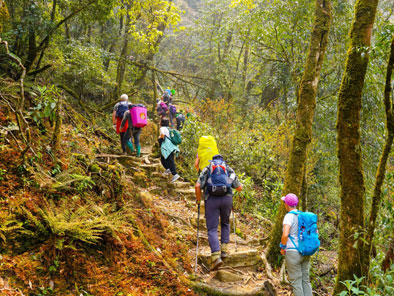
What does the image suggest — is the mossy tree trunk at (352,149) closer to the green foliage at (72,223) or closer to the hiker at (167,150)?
the green foliage at (72,223)

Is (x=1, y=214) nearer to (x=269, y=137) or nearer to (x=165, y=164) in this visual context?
(x=165, y=164)

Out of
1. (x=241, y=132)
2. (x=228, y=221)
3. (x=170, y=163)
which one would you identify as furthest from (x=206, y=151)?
(x=241, y=132)

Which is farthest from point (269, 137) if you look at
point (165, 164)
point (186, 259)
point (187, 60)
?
point (187, 60)

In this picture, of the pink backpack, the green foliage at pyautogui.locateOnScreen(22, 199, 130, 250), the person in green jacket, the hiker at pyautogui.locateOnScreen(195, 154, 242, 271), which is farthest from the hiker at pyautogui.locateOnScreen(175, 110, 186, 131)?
the green foliage at pyautogui.locateOnScreen(22, 199, 130, 250)

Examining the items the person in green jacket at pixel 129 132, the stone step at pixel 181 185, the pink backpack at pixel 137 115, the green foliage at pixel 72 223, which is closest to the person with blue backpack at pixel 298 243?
the green foliage at pixel 72 223

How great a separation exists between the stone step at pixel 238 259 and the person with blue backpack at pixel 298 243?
1.29m

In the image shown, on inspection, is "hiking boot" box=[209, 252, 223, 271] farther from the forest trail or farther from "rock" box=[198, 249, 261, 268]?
"rock" box=[198, 249, 261, 268]

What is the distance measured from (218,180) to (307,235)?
1687 millimetres

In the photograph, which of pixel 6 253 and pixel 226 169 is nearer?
pixel 6 253

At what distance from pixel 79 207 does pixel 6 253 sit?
3.77ft

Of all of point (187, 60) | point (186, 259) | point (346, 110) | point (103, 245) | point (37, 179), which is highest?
point (187, 60)

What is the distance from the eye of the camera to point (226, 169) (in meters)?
5.43

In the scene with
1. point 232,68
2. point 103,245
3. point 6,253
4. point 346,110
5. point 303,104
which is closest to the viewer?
point 6,253

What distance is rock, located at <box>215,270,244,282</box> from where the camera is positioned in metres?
5.24
